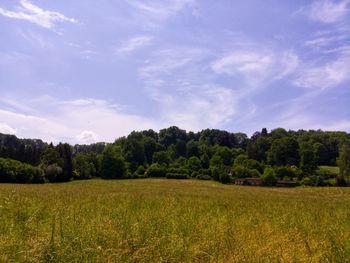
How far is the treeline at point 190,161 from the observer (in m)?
90.3

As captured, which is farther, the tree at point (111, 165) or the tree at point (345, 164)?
the tree at point (111, 165)

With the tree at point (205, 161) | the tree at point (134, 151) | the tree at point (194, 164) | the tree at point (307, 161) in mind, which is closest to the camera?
the tree at point (307, 161)

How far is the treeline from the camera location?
296ft

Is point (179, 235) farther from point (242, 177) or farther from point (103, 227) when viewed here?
point (242, 177)

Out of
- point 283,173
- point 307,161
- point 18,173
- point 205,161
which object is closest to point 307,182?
point 283,173

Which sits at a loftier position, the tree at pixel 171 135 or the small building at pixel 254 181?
the tree at pixel 171 135

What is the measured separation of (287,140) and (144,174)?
180 ft

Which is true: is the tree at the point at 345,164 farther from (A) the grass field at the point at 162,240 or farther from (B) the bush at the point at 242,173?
(A) the grass field at the point at 162,240

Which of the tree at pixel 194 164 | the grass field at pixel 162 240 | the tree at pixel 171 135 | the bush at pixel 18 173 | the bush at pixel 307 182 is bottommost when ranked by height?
the grass field at pixel 162 240

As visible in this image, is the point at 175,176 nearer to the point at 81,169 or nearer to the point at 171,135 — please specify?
the point at 81,169

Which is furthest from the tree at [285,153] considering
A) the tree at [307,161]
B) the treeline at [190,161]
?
the tree at [307,161]

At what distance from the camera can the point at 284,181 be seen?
97312 mm

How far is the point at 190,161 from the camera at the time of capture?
5027 inches

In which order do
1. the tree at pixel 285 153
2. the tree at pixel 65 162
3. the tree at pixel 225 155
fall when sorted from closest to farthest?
the tree at pixel 65 162 < the tree at pixel 285 153 < the tree at pixel 225 155
